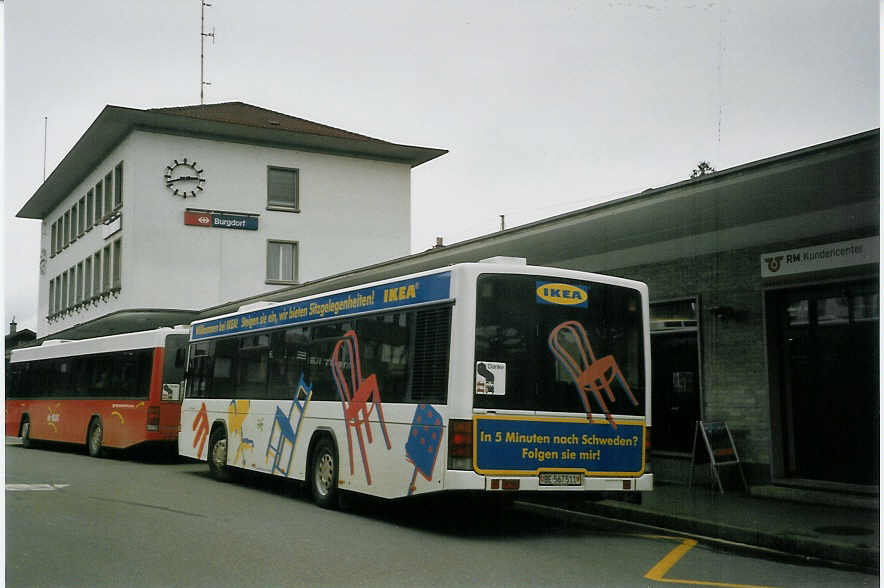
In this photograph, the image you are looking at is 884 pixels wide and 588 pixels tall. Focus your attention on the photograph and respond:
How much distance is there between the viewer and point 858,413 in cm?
1449

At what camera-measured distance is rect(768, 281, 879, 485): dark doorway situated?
14250 mm

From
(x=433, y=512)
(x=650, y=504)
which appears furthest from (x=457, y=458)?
(x=650, y=504)

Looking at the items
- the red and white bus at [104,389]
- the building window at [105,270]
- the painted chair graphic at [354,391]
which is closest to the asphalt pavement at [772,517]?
the painted chair graphic at [354,391]

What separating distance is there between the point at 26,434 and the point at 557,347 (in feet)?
65.8

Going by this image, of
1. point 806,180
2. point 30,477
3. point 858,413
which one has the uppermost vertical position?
point 806,180

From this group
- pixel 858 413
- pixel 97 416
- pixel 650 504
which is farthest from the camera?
pixel 97 416

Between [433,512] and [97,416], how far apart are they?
12448 millimetres

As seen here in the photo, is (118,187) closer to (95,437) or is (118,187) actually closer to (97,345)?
(97,345)

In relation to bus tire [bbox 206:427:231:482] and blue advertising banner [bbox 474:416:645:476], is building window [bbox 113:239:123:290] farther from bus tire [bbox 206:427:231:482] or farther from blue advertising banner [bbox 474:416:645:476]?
blue advertising banner [bbox 474:416:645:476]

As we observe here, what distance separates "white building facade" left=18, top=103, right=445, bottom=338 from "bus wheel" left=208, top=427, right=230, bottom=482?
364cm

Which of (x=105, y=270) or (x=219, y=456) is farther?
(x=105, y=270)

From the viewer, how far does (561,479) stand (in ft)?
36.6

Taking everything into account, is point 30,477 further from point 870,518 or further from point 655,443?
point 870,518

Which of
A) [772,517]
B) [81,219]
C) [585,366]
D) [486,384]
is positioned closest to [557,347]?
[585,366]
